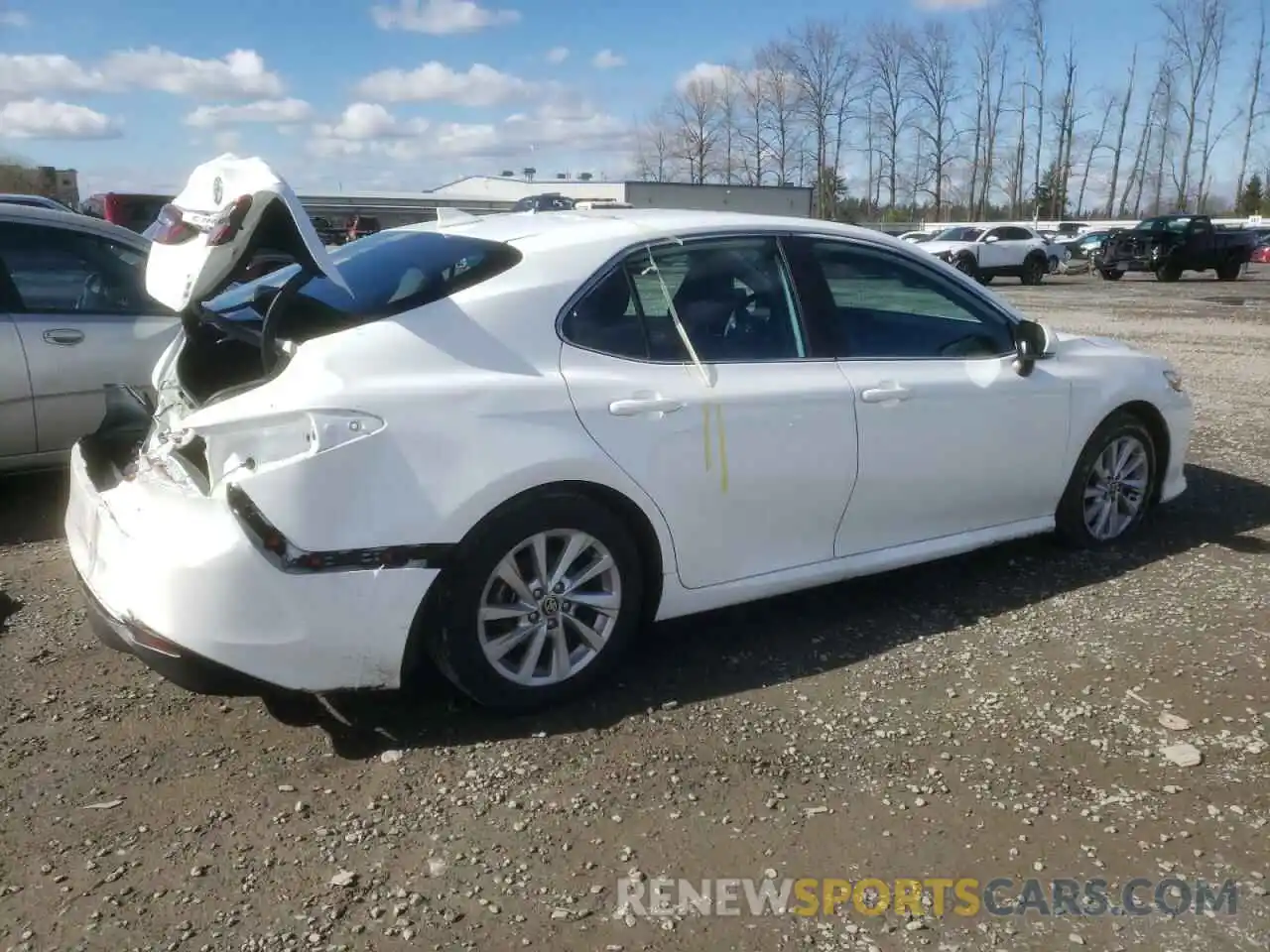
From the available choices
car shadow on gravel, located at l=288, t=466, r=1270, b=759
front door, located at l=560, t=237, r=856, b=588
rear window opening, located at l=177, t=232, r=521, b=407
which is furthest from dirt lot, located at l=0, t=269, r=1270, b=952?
rear window opening, located at l=177, t=232, r=521, b=407

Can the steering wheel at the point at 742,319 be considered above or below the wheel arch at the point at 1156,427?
above

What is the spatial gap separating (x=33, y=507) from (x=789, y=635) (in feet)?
13.4

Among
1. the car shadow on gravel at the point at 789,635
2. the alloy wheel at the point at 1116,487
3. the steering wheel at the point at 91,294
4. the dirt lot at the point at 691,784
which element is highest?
the steering wheel at the point at 91,294

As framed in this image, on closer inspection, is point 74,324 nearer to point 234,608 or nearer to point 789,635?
point 234,608

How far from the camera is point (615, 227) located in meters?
3.81

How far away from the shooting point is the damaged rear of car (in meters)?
2.97

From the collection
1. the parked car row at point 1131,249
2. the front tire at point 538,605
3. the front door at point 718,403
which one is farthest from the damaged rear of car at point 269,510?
the parked car row at point 1131,249

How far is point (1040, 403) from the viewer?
4.61 m

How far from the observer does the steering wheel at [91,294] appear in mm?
5520

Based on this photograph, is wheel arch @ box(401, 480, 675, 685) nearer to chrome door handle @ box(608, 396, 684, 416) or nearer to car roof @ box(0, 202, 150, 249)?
chrome door handle @ box(608, 396, 684, 416)

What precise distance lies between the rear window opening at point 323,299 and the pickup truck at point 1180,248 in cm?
3024

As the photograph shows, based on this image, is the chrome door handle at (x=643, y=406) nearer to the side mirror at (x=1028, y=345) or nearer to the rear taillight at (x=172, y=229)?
the rear taillight at (x=172, y=229)

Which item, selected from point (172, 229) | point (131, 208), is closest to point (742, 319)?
point (172, 229)

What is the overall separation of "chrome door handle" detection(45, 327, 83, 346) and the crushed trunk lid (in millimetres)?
2087
